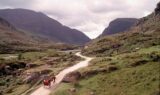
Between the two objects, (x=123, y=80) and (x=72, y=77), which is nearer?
(x=123, y=80)

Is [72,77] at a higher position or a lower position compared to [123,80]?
higher

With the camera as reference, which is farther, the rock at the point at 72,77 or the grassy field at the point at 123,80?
the rock at the point at 72,77

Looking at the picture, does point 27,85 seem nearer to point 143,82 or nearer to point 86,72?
point 86,72

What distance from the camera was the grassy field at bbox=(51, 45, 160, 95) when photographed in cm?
4575

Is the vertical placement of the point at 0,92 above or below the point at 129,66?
below

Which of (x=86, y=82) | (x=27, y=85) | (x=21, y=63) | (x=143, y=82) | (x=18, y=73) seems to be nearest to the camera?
(x=143, y=82)

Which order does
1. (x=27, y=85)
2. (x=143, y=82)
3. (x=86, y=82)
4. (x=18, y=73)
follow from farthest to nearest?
(x=18, y=73) < (x=27, y=85) < (x=86, y=82) < (x=143, y=82)

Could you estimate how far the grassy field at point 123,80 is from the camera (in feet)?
150

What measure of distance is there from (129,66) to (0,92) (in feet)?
85.4

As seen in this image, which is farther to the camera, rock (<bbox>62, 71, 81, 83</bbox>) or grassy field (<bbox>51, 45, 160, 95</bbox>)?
rock (<bbox>62, 71, 81, 83</bbox>)

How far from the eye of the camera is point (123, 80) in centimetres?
4991

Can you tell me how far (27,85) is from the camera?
214 feet

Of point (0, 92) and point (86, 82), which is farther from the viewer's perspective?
point (0, 92)

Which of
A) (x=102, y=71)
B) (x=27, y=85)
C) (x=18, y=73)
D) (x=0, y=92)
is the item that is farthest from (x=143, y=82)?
(x=18, y=73)
